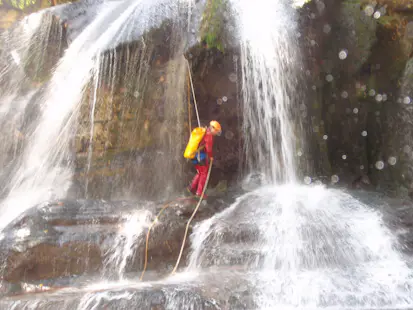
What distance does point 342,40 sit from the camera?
22.7 ft

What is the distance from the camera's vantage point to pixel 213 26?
246 inches

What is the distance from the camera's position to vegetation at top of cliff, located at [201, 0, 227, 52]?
616cm

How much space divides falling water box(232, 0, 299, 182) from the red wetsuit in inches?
59.5

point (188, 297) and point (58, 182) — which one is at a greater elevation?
point (58, 182)

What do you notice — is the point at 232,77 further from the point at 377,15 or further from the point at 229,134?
the point at 377,15

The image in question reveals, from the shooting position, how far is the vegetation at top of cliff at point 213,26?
616 centimetres

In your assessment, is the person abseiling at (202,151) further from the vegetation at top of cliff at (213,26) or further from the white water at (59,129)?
the white water at (59,129)

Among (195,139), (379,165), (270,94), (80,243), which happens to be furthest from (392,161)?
(80,243)

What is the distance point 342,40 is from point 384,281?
485cm

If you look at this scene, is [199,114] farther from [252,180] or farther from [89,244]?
[89,244]

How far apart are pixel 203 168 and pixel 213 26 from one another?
2468 mm

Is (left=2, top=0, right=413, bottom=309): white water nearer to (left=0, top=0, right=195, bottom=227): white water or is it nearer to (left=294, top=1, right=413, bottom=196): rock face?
(left=0, top=0, right=195, bottom=227): white water

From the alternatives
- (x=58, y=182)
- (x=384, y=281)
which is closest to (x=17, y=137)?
(x=58, y=182)

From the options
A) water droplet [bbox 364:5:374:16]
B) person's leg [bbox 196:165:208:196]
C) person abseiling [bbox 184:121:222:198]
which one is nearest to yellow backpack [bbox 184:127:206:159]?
person abseiling [bbox 184:121:222:198]
